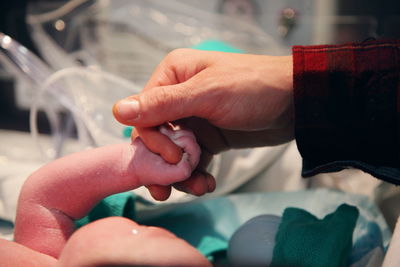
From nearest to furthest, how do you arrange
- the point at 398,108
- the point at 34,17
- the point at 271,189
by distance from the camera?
the point at 398,108, the point at 271,189, the point at 34,17

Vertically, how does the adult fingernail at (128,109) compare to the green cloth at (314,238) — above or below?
above

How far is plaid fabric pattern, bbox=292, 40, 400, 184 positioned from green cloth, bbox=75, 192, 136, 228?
0.22 meters

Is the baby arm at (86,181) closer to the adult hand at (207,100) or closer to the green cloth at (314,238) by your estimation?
the adult hand at (207,100)

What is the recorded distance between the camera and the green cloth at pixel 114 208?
0.45 meters

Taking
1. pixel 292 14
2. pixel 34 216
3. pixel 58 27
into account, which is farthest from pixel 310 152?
pixel 58 27

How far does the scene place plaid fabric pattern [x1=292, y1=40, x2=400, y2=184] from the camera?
0.43 m

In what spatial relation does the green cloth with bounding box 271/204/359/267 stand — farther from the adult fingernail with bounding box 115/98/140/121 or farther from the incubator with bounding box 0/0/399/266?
the adult fingernail with bounding box 115/98/140/121

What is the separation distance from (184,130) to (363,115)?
0.65ft

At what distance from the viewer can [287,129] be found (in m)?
0.53

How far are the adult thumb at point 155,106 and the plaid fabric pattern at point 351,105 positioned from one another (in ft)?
0.41

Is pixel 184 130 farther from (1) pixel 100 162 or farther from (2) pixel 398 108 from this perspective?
(2) pixel 398 108

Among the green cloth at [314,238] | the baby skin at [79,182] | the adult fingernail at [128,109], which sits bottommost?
the green cloth at [314,238]

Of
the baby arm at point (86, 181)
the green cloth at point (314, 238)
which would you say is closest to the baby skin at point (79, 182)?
the baby arm at point (86, 181)

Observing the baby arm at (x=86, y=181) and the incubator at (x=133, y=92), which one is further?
the incubator at (x=133, y=92)
